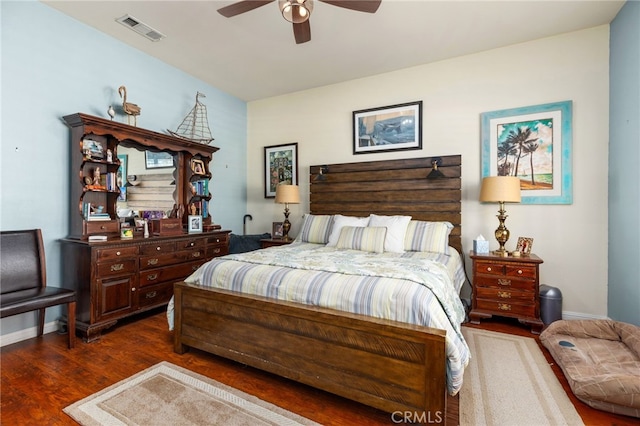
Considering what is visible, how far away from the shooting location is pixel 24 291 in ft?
7.88

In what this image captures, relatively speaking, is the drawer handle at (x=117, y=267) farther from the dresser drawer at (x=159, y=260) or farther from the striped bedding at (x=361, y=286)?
the striped bedding at (x=361, y=286)

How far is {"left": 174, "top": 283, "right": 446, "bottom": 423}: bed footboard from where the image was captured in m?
1.51

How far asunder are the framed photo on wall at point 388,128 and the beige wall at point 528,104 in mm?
86

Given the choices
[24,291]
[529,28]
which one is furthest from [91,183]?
[529,28]

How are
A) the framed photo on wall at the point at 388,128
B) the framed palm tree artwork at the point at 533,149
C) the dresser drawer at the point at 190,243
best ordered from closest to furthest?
1. the framed palm tree artwork at the point at 533,149
2. the dresser drawer at the point at 190,243
3. the framed photo on wall at the point at 388,128

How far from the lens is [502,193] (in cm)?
296

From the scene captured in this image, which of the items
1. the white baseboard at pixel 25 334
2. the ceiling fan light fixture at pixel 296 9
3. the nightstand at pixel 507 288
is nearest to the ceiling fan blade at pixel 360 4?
the ceiling fan light fixture at pixel 296 9

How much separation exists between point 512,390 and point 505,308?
3.84 ft

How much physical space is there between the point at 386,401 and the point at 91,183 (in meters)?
3.09

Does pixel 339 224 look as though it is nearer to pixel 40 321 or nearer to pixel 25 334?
pixel 40 321

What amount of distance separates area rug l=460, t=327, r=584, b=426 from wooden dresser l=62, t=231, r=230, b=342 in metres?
2.86

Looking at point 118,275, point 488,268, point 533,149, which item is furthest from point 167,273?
point 533,149

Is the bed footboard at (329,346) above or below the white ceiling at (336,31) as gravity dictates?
below

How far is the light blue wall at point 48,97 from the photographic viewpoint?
2.53m
